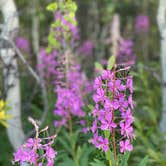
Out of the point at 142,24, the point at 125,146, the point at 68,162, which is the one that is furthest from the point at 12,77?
the point at 142,24

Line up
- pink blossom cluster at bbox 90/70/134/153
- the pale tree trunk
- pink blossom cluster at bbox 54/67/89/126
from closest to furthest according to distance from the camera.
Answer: pink blossom cluster at bbox 90/70/134/153
pink blossom cluster at bbox 54/67/89/126
the pale tree trunk

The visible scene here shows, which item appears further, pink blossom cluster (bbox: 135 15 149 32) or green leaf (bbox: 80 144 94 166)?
pink blossom cluster (bbox: 135 15 149 32)

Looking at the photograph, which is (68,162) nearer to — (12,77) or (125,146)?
(12,77)

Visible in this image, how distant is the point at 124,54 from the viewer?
553cm

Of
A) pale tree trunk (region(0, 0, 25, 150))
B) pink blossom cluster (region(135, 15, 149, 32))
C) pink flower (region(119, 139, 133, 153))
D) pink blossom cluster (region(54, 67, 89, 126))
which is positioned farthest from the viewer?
pink blossom cluster (region(135, 15, 149, 32))

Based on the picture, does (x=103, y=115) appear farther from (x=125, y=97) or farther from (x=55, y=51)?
(x=55, y=51)

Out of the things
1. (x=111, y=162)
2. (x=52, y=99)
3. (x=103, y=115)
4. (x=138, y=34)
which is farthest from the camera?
(x=138, y=34)

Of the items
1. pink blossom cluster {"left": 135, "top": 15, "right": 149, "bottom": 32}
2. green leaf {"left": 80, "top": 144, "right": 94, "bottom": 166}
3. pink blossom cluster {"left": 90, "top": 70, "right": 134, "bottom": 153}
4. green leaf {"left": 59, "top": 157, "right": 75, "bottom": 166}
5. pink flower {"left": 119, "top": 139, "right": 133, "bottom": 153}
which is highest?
pink blossom cluster {"left": 135, "top": 15, "right": 149, "bottom": 32}

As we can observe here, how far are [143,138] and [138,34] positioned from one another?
408cm

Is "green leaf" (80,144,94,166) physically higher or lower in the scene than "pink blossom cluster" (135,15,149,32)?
lower

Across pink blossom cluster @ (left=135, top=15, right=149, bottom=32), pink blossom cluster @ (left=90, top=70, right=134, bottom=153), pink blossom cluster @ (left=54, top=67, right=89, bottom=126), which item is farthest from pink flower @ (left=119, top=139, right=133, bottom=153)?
pink blossom cluster @ (left=135, top=15, right=149, bottom=32)

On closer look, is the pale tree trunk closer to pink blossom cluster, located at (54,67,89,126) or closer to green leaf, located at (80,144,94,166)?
pink blossom cluster, located at (54,67,89,126)

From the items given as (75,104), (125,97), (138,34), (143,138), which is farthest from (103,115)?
(138,34)

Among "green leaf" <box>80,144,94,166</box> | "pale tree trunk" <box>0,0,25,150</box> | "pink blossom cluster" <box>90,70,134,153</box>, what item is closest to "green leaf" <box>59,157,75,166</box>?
"green leaf" <box>80,144,94,166</box>
